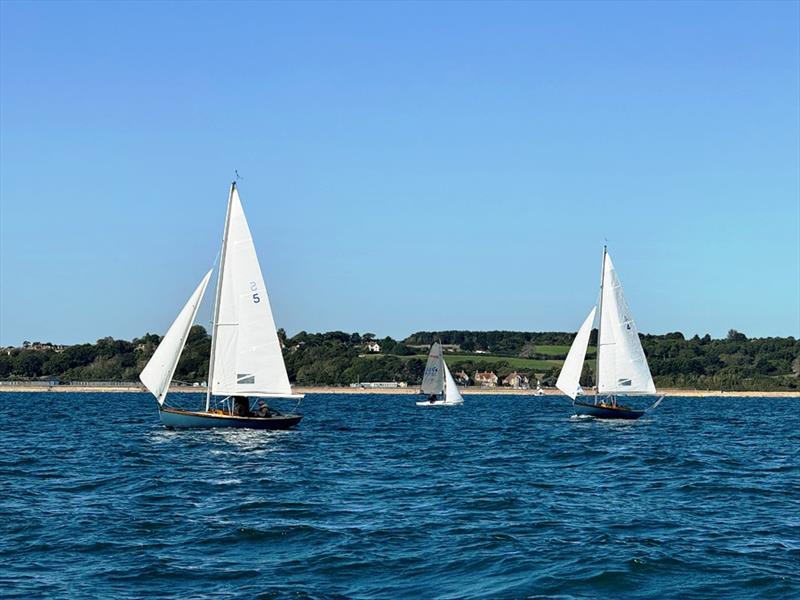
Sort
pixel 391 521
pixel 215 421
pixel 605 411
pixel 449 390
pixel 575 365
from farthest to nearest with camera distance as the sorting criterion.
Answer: pixel 449 390, pixel 575 365, pixel 605 411, pixel 215 421, pixel 391 521

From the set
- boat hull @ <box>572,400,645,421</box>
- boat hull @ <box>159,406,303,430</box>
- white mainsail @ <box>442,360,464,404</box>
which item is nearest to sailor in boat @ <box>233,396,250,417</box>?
boat hull @ <box>159,406,303,430</box>

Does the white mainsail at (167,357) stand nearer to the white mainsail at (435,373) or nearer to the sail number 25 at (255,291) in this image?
the sail number 25 at (255,291)

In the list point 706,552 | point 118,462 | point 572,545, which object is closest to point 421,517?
point 572,545

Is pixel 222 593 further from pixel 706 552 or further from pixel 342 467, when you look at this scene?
pixel 342 467

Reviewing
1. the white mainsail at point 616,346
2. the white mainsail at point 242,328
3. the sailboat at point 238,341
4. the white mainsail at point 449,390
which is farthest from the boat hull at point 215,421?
the white mainsail at point 449,390

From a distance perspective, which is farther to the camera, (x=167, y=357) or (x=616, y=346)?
(x=616, y=346)

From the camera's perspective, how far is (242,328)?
52.2 meters

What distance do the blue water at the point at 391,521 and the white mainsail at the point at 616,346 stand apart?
79.2ft

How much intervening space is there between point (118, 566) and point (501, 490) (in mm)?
14041

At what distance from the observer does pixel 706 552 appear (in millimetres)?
A: 22078

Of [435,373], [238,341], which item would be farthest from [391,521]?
[435,373]

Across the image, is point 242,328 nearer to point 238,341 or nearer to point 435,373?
point 238,341

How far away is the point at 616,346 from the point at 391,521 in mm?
48929

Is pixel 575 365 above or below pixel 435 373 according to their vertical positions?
below
